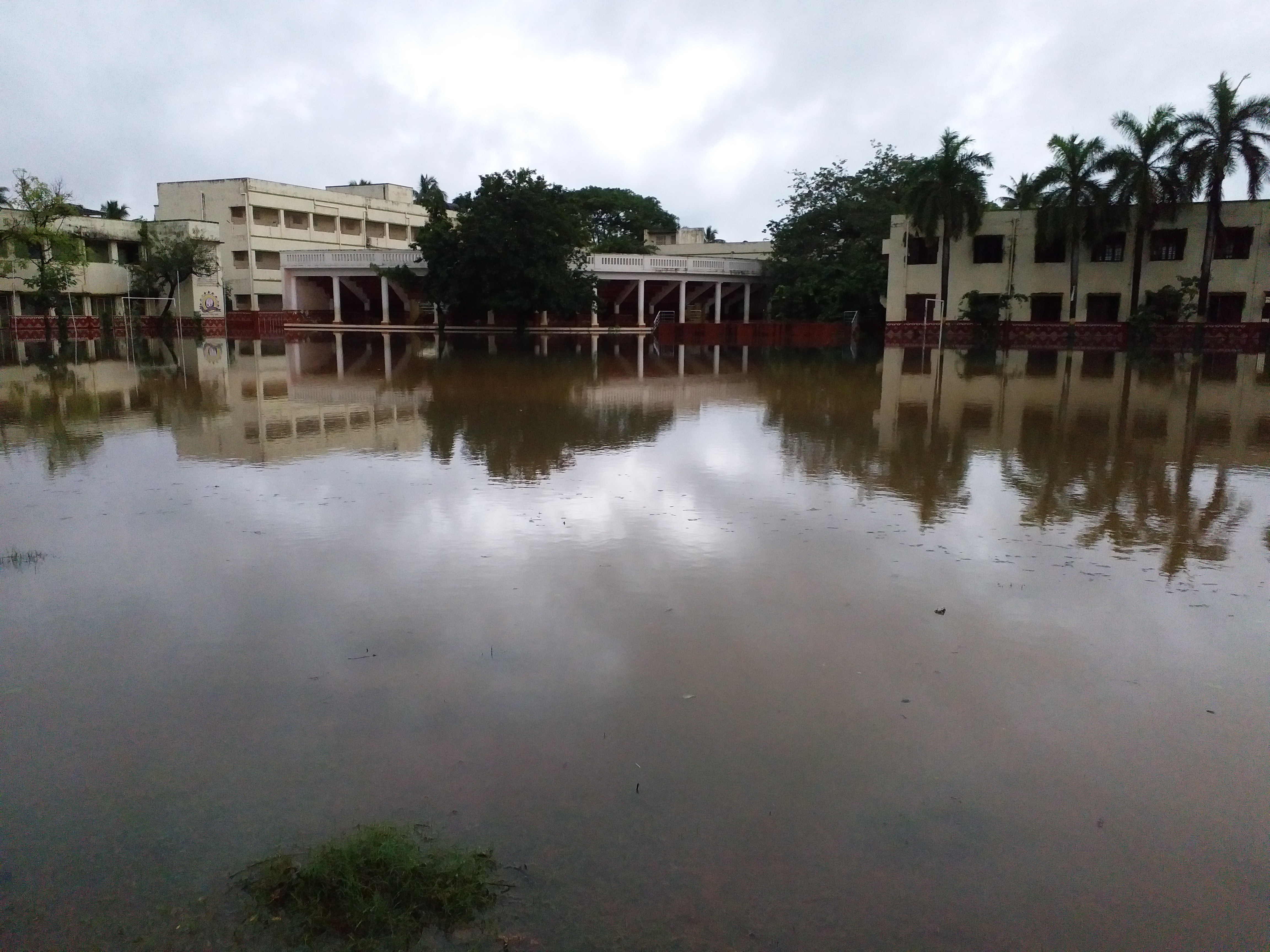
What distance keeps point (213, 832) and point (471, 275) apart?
3470cm

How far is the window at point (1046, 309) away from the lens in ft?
126

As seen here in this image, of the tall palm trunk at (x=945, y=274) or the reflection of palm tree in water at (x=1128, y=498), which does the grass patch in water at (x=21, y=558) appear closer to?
the reflection of palm tree in water at (x=1128, y=498)

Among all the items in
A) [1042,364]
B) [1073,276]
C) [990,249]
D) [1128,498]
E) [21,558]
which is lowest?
[21,558]

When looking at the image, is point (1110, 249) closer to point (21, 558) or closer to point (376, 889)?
point (21, 558)

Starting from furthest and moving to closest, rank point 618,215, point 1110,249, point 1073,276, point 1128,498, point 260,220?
point 618,215
point 260,220
point 1110,249
point 1073,276
point 1128,498

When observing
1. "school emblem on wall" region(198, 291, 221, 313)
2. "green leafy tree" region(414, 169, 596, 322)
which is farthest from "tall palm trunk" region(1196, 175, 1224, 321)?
"school emblem on wall" region(198, 291, 221, 313)

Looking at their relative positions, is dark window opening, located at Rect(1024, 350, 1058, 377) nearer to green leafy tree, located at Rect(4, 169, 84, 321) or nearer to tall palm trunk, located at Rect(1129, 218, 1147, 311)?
tall palm trunk, located at Rect(1129, 218, 1147, 311)

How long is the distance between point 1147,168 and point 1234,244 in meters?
5.37

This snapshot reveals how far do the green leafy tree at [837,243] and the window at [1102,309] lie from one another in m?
8.94

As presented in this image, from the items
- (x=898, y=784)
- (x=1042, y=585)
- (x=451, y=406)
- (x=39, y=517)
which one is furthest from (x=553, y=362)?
(x=898, y=784)

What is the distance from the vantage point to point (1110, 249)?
37406 mm

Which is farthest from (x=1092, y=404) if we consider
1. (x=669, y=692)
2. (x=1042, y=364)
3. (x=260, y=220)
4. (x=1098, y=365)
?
(x=260, y=220)

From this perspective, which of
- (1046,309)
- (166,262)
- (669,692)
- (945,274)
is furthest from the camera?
(166,262)

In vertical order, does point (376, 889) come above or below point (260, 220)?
below
